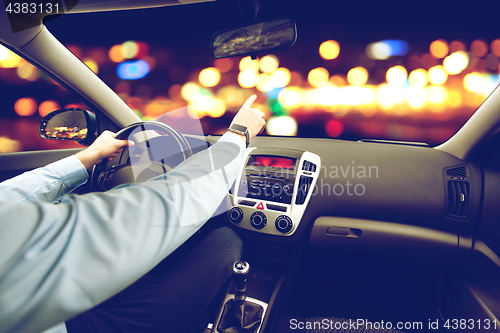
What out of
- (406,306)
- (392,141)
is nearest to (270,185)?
(392,141)

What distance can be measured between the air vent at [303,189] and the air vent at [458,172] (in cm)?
100

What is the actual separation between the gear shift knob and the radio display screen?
826 millimetres

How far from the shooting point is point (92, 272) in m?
0.58

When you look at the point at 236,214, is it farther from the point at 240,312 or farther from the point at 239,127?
the point at 239,127

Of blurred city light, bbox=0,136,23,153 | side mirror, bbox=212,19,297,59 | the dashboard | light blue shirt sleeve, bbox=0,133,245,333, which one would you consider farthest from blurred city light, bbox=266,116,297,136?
blurred city light, bbox=0,136,23,153

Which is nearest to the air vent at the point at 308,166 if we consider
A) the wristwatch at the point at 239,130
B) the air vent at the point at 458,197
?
the air vent at the point at 458,197

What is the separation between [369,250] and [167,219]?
193 centimetres

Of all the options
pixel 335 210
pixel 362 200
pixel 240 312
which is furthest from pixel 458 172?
pixel 240 312

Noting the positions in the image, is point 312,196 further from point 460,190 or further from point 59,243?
point 59,243

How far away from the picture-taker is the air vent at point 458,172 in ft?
6.07

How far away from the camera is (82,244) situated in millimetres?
582

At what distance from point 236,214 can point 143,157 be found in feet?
2.83

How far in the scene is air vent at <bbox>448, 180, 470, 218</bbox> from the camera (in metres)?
1.85

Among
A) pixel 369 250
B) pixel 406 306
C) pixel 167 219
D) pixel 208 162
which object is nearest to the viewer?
pixel 167 219
